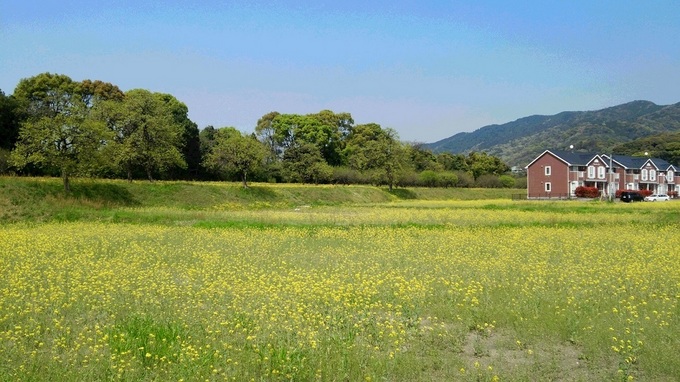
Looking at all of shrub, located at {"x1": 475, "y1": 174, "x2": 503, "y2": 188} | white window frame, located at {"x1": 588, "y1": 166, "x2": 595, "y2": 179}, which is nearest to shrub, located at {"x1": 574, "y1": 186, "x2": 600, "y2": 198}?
white window frame, located at {"x1": 588, "y1": 166, "x2": 595, "y2": 179}

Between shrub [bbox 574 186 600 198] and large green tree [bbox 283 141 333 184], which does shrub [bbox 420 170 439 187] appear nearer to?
large green tree [bbox 283 141 333 184]

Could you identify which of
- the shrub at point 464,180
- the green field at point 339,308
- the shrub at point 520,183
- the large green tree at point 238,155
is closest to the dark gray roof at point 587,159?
Result: the shrub at point 464,180

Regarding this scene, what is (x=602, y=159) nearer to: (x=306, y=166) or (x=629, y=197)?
(x=629, y=197)

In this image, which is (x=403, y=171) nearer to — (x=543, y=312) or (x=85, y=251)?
(x=85, y=251)

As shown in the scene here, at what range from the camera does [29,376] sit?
632cm

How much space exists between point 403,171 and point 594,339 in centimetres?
7397

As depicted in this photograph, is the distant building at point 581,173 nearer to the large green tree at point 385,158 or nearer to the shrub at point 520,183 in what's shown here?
the large green tree at point 385,158

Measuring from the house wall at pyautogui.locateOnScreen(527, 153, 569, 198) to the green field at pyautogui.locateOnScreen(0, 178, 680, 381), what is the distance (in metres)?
58.2

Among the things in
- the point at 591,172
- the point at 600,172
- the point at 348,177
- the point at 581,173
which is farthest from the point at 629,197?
the point at 348,177

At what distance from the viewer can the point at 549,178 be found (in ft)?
256

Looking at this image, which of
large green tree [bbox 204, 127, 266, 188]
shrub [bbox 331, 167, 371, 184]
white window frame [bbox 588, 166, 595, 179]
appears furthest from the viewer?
shrub [bbox 331, 167, 371, 184]

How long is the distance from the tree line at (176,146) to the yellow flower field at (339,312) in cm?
2302

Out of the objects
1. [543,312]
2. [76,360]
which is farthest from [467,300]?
→ [76,360]

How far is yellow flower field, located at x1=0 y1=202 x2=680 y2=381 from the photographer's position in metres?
6.87
